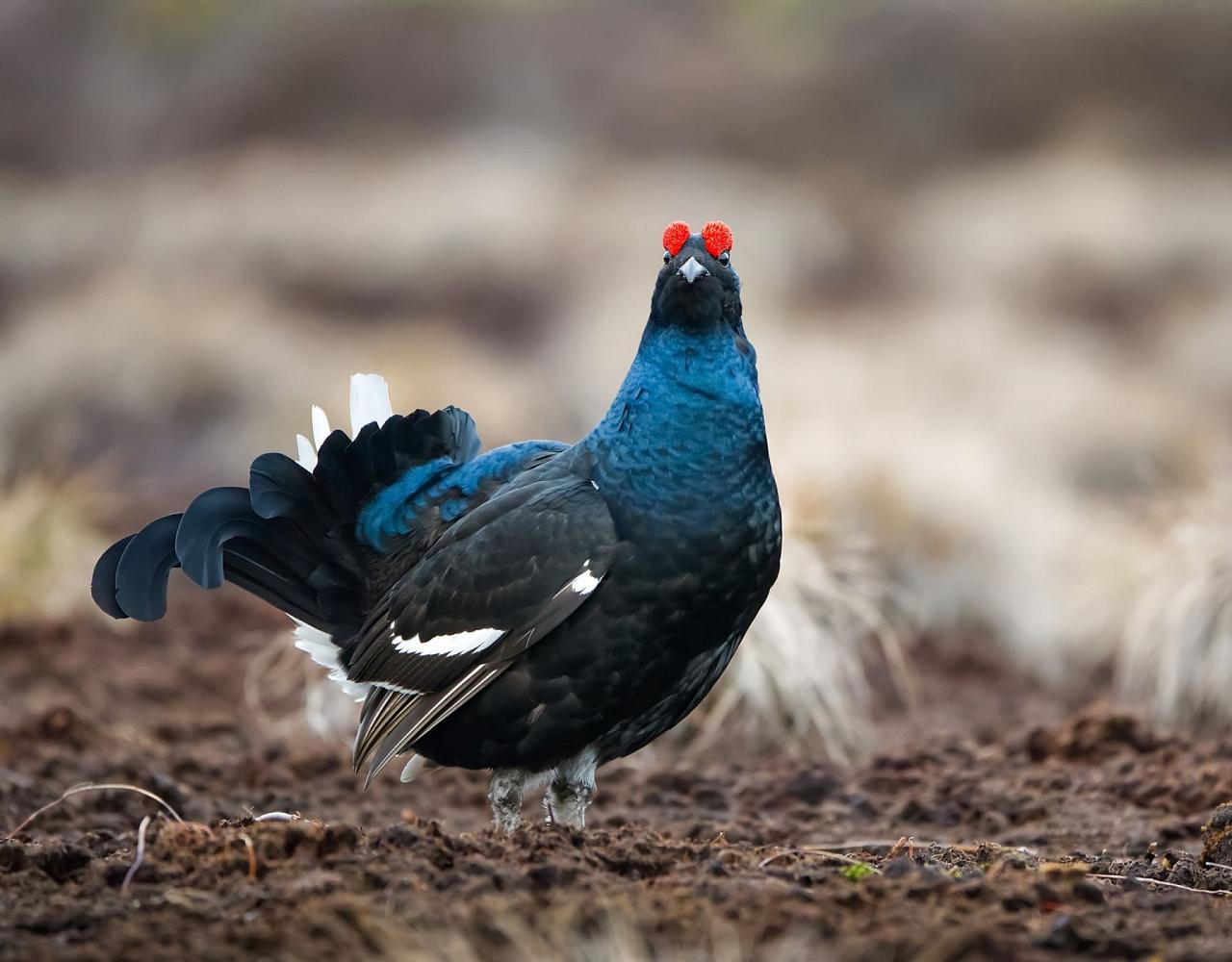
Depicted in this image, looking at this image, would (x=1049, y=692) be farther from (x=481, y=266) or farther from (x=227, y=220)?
(x=227, y=220)

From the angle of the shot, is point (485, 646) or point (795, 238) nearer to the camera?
point (485, 646)

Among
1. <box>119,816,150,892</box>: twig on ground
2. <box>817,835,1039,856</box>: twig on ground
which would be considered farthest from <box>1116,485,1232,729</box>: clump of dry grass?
<box>119,816,150,892</box>: twig on ground

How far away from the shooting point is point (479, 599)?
4.21 m

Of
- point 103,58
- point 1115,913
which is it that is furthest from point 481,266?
point 1115,913

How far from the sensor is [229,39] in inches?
951

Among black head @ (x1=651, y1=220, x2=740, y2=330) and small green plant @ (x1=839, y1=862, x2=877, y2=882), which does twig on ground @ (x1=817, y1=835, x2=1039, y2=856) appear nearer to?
small green plant @ (x1=839, y1=862, x2=877, y2=882)

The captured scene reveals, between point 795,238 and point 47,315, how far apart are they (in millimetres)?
9235

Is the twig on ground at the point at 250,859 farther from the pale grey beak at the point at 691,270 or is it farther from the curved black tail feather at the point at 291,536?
the pale grey beak at the point at 691,270

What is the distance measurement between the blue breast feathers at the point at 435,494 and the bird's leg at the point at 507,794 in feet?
2.55

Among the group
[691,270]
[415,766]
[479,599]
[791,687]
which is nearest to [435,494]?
[479,599]

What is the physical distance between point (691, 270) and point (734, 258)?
14.8 m

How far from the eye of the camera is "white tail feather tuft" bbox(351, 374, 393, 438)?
4.81 metres

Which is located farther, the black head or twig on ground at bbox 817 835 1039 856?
twig on ground at bbox 817 835 1039 856

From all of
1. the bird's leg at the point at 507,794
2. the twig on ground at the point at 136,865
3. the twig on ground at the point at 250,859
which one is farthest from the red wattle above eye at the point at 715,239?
the twig on ground at the point at 136,865
